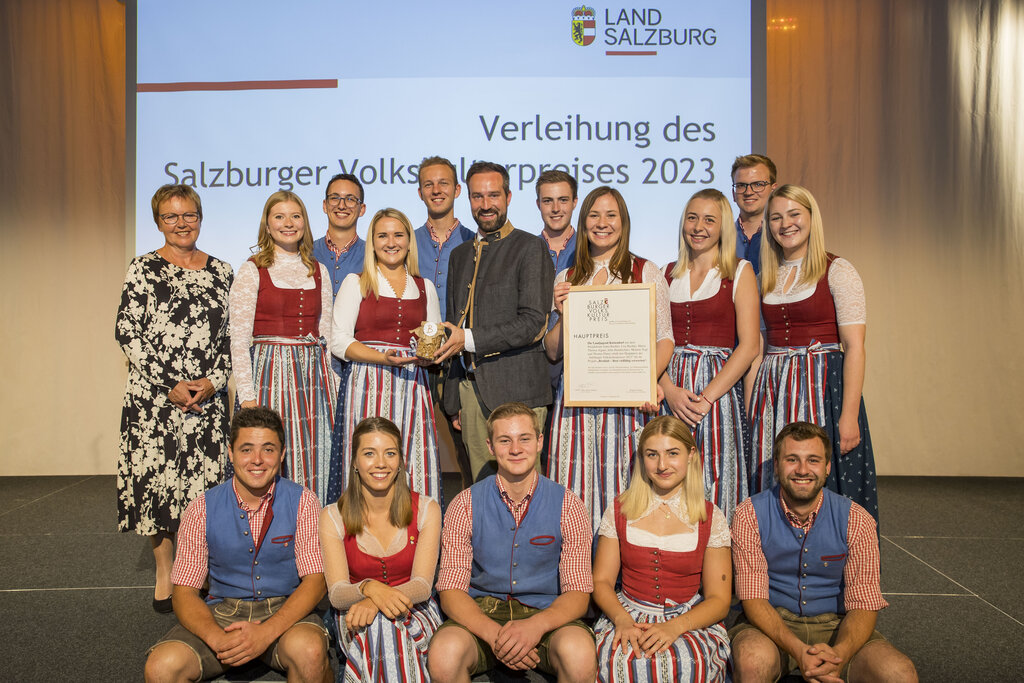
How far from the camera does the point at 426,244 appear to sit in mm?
4438

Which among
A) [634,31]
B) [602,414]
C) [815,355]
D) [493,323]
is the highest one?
[634,31]

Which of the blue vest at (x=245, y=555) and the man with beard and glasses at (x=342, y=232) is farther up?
the man with beard and glasses at (x=342, y=232)

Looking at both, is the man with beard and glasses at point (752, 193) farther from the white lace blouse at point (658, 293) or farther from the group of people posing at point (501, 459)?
the white lace blouse at point (658, 293)

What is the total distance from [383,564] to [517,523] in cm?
51

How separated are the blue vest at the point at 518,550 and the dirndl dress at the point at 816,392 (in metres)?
0.98

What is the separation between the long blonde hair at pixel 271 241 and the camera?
3.43 metres

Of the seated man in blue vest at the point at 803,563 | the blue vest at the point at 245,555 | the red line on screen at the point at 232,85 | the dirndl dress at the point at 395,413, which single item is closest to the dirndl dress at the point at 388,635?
the blue vest at the point at 245,555

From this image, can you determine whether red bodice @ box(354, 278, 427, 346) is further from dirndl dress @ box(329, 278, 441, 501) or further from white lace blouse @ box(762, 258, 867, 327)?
white lace blouse @ box(762, 258, 867, 327)

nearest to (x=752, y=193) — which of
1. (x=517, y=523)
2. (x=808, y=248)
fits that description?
(x=808, y=248)

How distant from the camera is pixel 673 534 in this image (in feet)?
8.96

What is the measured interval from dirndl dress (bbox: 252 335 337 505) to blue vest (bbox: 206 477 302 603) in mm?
510

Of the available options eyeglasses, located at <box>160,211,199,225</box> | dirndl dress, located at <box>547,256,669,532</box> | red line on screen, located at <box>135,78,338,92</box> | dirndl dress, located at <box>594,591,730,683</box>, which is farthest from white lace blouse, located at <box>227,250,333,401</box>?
A: red line on screen, located at <box>135,78,338,92</box>

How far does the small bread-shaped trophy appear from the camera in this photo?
3.09 metres

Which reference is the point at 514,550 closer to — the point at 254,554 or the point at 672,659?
the point at 672,659
